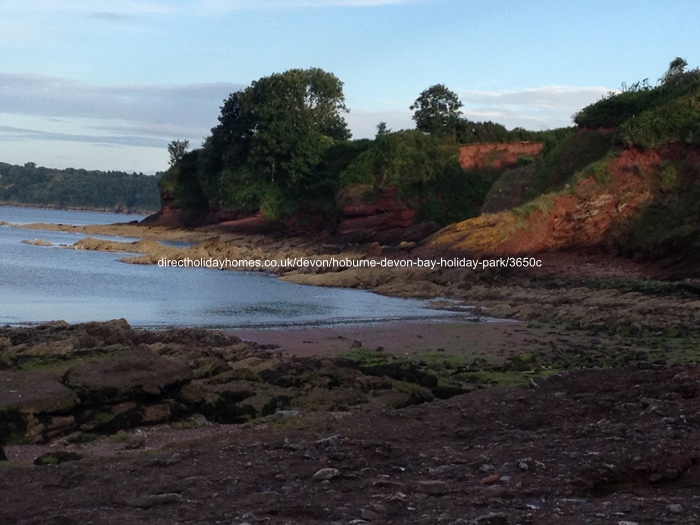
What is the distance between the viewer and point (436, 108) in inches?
2410

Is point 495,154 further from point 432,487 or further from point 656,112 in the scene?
point 432,487

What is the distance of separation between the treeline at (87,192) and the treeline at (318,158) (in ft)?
332

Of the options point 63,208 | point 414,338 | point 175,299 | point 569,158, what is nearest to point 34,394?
point 414,338

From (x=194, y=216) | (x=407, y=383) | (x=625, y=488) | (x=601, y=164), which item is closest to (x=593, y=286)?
(x=601, y=164)

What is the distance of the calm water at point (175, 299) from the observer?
22219 millimetres

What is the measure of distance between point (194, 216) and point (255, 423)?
66850 mm

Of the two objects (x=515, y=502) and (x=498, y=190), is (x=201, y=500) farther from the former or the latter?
(x=498, y=190)

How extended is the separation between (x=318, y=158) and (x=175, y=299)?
3892cm

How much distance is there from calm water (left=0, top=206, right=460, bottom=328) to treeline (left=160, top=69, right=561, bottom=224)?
17.7 m

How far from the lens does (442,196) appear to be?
5369 centimetres

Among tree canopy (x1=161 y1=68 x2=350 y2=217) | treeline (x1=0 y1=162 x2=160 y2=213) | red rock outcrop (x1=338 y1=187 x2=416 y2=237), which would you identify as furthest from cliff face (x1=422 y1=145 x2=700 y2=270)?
treeline (x1=0 y1=162 x2=160 y2=213)

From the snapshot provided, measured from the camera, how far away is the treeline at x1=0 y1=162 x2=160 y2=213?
175875 mm

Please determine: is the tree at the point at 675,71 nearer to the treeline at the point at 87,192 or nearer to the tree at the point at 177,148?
the tree at the point at 177,148

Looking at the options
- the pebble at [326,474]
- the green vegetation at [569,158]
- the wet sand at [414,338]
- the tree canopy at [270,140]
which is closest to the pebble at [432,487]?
the pebble at [326,474]
